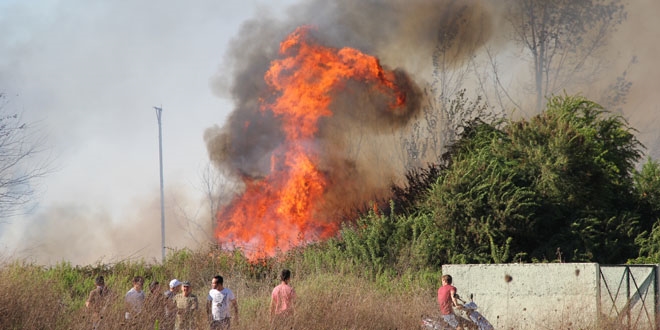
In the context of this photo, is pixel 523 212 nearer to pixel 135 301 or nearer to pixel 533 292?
pixel 533 292

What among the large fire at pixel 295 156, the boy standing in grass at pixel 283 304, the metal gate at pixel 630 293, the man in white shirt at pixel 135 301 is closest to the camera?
the man in white shirt at pixel 135 301

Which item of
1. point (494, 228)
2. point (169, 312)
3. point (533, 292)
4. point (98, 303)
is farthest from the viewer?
point (494, 228)

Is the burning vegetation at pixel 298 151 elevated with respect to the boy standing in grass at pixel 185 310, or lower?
elevated

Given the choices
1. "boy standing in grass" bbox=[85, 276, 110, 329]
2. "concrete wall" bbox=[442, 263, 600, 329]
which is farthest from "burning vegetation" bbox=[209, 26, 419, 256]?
"boy standing in grass" bbox=[85, 276, 110, 329]

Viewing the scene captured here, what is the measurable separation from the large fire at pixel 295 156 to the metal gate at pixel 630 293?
650 inches

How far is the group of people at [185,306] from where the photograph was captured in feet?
49.2

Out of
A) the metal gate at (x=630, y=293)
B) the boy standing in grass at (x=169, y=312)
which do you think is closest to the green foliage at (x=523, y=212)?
the metal gate at (x=630, y=293)

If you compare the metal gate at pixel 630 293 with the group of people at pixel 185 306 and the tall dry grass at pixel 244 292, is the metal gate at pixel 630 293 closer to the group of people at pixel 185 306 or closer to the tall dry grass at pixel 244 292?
the tall dry grass at pixel 244 292

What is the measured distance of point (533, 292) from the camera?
19.7 meters

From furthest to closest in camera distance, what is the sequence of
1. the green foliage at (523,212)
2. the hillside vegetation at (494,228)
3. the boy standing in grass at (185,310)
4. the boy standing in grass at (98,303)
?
the green foliage at (523,212) < the hillside vegetation at (494,228) < the boy standing in grass at (185,310) < the boy standing in grass at (98,303)

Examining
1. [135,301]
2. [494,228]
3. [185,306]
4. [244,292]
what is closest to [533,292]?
[185,306]

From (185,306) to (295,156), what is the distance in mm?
19986

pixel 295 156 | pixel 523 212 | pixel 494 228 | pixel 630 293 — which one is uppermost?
pixel 295 156

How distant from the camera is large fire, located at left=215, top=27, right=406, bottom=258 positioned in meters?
34.9
